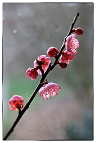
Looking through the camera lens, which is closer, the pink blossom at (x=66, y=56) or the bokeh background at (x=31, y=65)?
the pink blossom at (x=66, y=56)

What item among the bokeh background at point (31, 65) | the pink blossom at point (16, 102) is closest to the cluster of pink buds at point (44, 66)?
the pink blossom at point (16, 102)

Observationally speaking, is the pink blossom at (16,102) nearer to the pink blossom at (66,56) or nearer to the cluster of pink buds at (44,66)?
the cluster of pink buds at (44,66)

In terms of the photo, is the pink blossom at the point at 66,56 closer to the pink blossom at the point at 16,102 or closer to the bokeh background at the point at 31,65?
the pink blossom at the point at 16,102

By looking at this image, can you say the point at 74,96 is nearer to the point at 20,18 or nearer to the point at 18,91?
the point at 18,91

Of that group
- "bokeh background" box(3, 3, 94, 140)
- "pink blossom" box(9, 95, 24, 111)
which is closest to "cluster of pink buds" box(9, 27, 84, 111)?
"pink blossom" box(9, 95, 24, 111)

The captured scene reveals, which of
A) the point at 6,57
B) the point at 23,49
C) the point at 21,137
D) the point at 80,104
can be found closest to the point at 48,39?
the point at 23,49

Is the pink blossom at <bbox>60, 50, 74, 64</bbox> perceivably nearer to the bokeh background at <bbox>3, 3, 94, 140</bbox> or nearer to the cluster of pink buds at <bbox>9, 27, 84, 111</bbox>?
the cluster of pink buds at <bbox>9, 27, 84, 111</bbox>

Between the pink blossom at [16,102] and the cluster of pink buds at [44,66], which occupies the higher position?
the cluster of pink buds at [44,66]

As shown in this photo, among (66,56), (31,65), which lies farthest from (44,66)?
(31,65)
